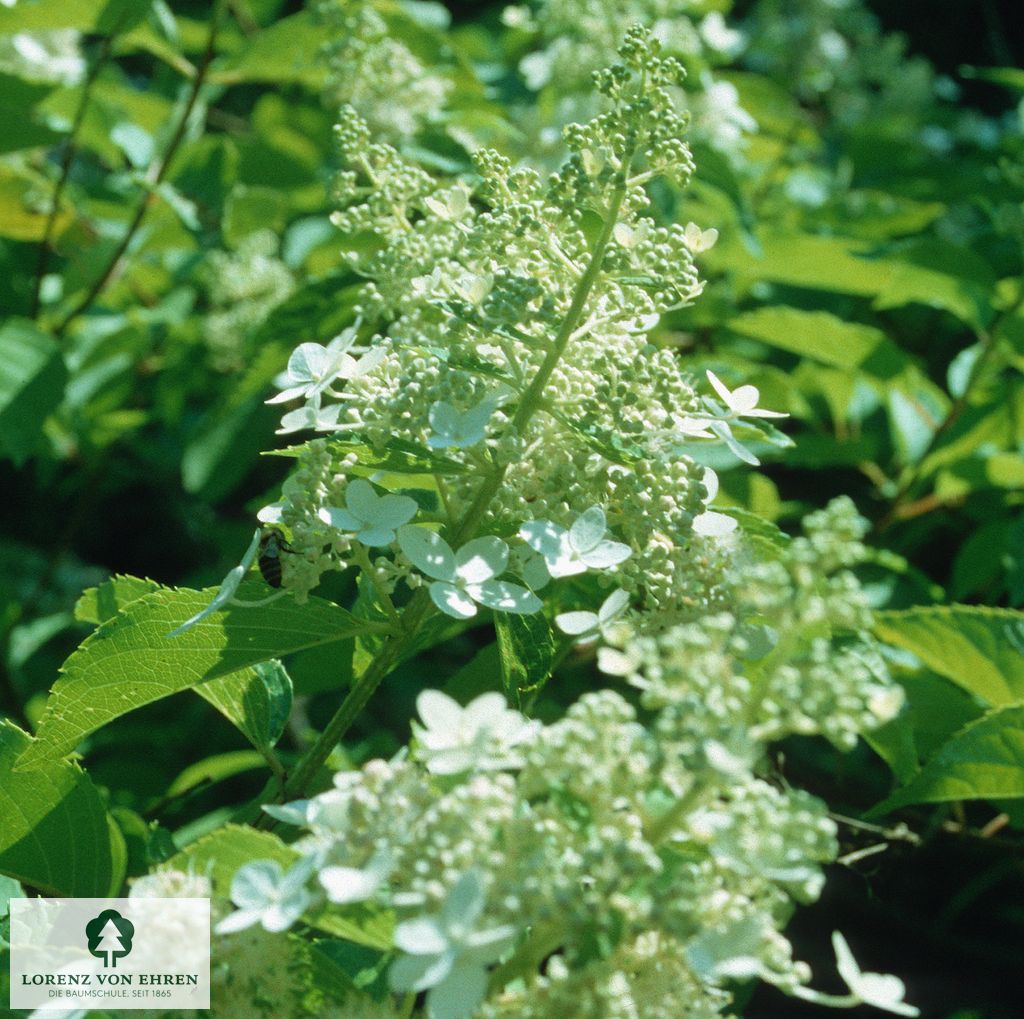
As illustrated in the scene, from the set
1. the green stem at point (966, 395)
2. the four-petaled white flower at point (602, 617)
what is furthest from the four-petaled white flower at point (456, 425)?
the green stem at point (966, 395)

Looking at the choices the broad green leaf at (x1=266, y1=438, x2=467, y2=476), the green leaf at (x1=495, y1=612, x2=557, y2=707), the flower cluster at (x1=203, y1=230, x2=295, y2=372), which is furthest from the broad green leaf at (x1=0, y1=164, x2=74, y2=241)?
the green leaf at (x1=495, y1=612, x2=557, y2=707)

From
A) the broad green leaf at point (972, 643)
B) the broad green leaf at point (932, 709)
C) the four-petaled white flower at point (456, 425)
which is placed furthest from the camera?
the broad green leaf at point (932, 709)

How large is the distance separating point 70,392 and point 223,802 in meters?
1.11

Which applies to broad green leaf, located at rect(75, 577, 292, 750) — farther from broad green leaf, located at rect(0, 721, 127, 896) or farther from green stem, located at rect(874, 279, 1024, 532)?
green stem, located at rect(874, 279, 1024, 532)

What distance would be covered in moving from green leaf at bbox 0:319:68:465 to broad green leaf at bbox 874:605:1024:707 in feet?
5.38

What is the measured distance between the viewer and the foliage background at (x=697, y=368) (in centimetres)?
239

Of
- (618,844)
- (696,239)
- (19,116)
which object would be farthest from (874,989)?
(19,116)

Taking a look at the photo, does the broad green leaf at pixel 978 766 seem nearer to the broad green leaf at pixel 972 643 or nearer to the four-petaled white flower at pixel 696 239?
the broad green leaf at pixel 972 643

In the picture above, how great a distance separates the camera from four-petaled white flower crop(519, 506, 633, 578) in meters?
1.19

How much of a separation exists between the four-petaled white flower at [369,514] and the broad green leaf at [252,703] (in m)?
0.35

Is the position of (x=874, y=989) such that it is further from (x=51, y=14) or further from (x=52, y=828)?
(x=51, y=14)

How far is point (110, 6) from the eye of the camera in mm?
2459

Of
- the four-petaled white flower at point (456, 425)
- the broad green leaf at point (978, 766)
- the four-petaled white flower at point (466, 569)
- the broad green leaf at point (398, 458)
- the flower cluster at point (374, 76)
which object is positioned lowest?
the broad green leaf at point (978, 766)

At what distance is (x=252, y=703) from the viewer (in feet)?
4.88
